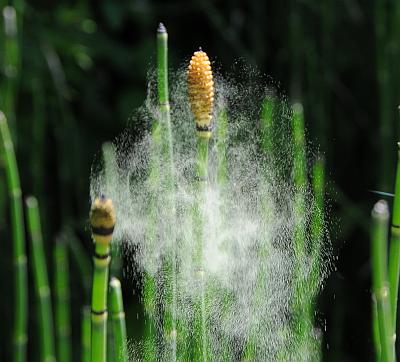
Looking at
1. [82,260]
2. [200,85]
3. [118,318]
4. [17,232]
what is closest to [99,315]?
[118,318]

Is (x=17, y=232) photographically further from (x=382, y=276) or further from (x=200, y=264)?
(x=382, y=276)

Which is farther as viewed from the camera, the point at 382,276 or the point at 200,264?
the point at 200,264

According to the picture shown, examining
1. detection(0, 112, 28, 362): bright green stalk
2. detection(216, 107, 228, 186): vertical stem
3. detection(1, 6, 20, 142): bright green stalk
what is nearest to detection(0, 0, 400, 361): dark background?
detection(1, 6, 20, 142): bright green stalk

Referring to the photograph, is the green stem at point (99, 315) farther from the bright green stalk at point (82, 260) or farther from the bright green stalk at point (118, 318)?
the bright green stalk at point (82, 260)

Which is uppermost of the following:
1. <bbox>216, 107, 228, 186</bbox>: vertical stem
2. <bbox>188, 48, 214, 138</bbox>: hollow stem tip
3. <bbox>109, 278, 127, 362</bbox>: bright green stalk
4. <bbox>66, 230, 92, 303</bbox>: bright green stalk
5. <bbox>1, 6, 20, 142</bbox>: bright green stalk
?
<bbox>1, 6, 20, 142</bbox>: bright green stalk

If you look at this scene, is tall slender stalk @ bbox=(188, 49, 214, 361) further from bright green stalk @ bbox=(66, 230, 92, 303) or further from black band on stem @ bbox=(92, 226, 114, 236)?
bright green stalk @ bbox=(66, 230, 92, 303)

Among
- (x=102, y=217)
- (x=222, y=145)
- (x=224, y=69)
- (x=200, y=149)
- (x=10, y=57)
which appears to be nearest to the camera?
(x=102, y=217)
